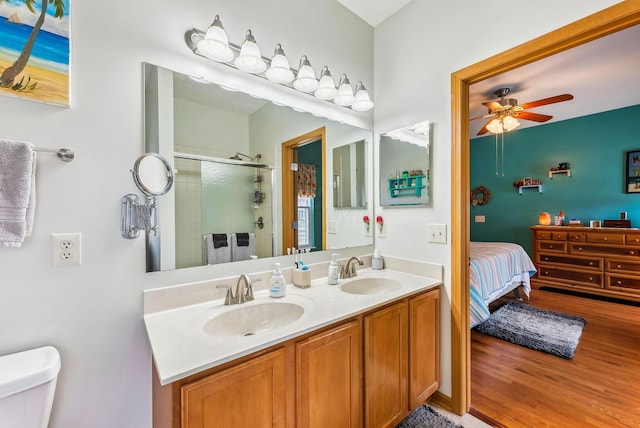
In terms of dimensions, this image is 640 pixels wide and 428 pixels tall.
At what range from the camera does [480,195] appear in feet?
16.5

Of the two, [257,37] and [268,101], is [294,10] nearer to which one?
[257,37]

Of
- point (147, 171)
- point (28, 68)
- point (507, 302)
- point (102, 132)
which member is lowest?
point (507, 302)

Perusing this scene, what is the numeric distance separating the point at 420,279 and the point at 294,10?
1765 mm

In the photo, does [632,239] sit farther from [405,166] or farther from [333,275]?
[333,275]

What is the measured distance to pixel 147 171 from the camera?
109 cm

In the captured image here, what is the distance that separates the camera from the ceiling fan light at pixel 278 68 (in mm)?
1394

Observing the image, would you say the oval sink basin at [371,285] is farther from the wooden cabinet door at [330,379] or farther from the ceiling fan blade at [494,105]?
the ceiling fan blade at [494,105]

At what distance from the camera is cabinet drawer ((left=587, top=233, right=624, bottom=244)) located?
338cm

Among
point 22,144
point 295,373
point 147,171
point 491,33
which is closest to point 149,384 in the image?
point 295,373

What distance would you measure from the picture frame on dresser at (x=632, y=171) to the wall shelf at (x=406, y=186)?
386 centimetres

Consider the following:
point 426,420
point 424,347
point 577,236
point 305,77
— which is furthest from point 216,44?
point 577,236

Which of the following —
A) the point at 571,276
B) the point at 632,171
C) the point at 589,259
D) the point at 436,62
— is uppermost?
the point at 436,62

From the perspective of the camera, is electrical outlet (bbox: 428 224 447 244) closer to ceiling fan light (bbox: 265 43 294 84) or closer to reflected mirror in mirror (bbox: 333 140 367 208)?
reflected mirror in mirror (bbox: 333 140 367 208)

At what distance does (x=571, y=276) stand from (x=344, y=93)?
427 cm
